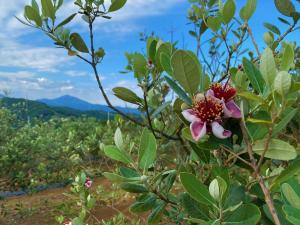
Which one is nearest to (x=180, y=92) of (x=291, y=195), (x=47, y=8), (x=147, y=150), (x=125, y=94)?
(x=147, y=150)

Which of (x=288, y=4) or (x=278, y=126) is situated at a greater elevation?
(x=288, y=4)

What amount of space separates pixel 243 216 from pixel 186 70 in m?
0.28

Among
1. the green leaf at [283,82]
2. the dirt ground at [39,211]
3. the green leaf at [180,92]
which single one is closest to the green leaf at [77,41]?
the green leaf at [180,92]

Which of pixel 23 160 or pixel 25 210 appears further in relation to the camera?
pixel 23 160

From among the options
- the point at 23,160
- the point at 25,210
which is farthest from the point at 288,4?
the point at 23,160

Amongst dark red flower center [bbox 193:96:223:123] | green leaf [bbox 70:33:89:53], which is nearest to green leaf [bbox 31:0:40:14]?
green leaf [bbox 70:33:89:53]

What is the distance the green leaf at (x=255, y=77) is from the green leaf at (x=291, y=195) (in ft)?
0.61

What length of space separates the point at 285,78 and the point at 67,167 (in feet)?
26.1

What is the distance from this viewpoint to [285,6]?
1536 mm

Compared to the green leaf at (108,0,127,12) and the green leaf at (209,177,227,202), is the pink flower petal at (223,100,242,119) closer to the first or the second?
the green leaf at (209,177,227,202)

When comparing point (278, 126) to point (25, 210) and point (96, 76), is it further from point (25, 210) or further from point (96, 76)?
point (25, 210)

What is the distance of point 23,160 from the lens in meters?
7.79

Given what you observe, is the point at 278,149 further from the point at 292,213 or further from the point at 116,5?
the point at 116,5

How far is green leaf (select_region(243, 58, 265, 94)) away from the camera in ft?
2.84
